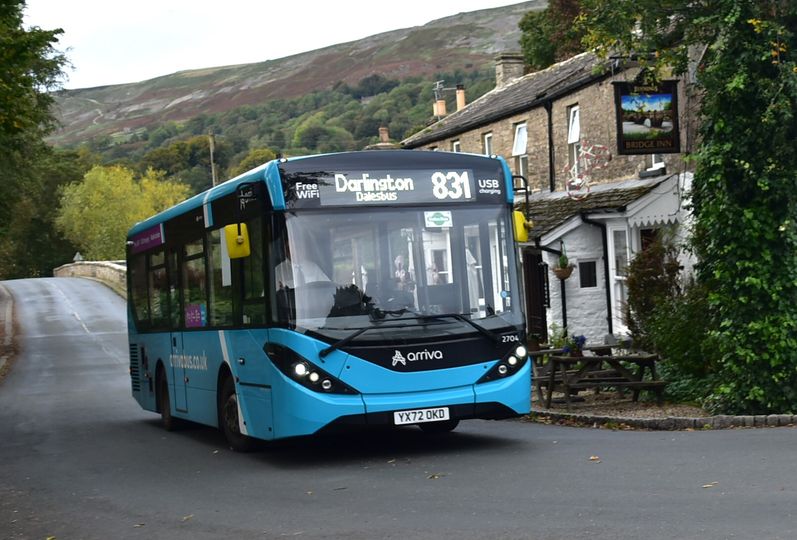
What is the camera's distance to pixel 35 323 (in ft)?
176

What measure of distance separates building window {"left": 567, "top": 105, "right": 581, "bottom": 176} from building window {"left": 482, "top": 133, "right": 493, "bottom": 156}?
585 cm

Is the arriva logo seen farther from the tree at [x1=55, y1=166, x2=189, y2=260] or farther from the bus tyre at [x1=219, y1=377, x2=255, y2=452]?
the tree at [x1=55, y1=166, x2=189, y2=260]

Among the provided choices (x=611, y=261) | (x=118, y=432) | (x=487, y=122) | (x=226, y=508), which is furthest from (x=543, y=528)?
(x=487, y=122)

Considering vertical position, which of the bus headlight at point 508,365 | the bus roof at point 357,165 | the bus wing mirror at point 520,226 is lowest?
the bus headlight at point 508,365

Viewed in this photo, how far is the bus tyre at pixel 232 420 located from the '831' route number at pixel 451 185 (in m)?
3.18

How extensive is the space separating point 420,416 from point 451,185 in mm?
2393

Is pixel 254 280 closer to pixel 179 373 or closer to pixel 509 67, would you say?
pixel 179 373

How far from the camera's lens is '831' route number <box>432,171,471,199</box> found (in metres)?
12.4

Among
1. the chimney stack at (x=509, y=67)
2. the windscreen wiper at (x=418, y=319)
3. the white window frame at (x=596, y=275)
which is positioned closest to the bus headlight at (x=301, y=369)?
the windscreen wiper at (x=418, y=319)

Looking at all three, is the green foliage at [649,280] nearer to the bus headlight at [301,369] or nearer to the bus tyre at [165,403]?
the bus tyre at [165,403]

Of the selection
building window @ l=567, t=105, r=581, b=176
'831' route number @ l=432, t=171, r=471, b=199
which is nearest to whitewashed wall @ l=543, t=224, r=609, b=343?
building window @ l=567, t=105, r=581, b=176

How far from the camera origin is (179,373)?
16.0 m

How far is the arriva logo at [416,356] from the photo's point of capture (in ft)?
38.7

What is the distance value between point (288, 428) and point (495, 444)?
8.60 ft
